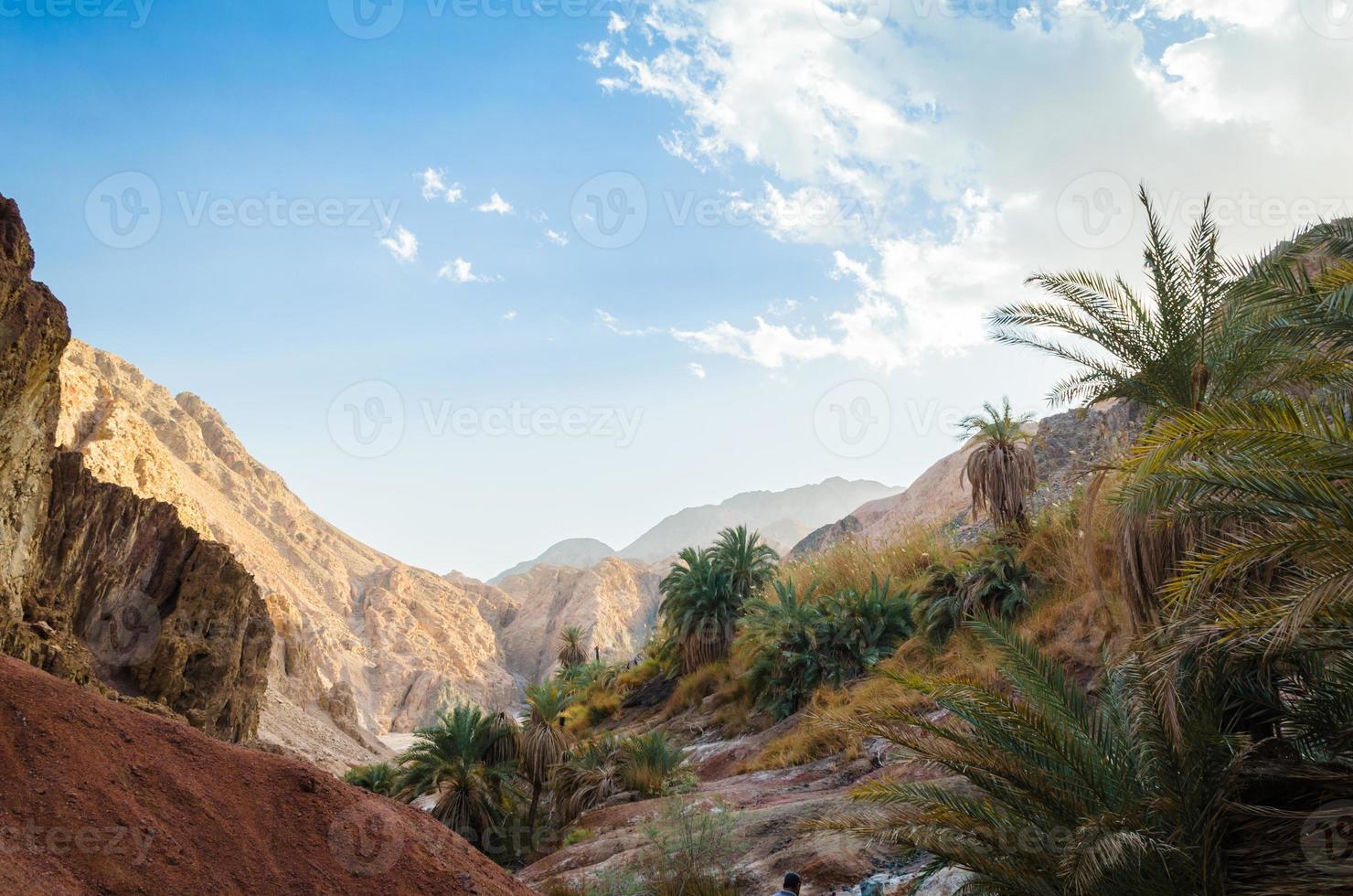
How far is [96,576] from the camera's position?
12555 mm

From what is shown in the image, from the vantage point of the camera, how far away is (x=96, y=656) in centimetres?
1241

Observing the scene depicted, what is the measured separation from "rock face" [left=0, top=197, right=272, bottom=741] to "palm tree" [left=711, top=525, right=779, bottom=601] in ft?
52.7

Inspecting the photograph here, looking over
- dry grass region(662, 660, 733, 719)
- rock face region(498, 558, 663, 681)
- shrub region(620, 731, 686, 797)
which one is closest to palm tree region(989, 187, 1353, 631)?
shrub region(620, 731, 686, 797)

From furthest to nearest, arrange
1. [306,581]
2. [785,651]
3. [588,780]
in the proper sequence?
[306,581] → [785,651] → [588,780]

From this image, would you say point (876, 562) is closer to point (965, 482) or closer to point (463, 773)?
point (463, 773)

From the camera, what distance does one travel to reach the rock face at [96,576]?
28.2ft

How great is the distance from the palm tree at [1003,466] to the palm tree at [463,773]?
513 inches

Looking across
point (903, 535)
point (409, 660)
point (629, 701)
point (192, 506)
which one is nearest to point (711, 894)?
point (903, 535)

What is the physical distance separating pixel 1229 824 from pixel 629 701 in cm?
2646

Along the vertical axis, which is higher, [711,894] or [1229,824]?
[1229,824]

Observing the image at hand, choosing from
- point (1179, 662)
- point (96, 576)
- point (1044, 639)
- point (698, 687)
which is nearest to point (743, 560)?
point (698, 687)

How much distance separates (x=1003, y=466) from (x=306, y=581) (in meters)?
73.8

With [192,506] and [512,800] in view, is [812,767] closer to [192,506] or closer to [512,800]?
[512,800]

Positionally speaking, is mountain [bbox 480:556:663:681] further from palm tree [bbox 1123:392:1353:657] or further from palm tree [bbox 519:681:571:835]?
palm tree [bbox 1123:392:1353:657]
